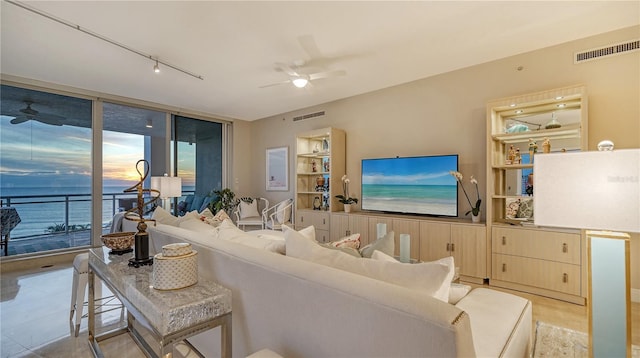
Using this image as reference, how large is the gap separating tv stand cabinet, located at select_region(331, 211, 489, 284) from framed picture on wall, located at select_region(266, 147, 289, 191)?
2437 mm

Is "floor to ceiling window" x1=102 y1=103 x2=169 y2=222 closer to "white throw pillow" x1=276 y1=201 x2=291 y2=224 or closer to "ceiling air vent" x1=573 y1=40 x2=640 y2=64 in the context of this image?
"white throw pillow" x1=276 y1=201 x2=291 y2=224

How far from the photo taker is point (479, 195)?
3600mm

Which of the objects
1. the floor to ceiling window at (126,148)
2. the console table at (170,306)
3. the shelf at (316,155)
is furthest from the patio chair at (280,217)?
the console table at (170,306)

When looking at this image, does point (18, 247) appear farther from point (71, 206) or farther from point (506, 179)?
point (506, 179)

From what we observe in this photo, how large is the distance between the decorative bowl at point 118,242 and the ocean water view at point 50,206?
8.11 ft

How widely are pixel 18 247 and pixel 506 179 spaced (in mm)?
6785

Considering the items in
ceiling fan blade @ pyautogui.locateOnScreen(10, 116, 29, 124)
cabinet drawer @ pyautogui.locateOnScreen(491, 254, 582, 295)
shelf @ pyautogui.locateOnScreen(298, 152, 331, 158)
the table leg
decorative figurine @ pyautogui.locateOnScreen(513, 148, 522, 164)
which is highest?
ceiling fan blade @ pyautogui.locateOnScreen(10, 116, 29, 124)

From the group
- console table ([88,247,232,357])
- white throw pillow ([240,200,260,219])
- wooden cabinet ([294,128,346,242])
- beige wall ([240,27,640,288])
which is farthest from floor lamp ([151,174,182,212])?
beige wall ([240,27,640,288])

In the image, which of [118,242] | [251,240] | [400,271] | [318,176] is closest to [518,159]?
[400,271]

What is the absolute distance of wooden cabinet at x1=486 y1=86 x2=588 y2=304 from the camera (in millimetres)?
2758

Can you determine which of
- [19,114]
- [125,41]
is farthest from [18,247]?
[125,41]

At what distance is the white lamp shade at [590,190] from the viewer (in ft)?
3.77

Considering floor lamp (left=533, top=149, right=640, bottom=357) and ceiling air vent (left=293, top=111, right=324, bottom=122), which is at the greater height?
ceiling air vent (left=293, top=111, right=324, bottom=122)

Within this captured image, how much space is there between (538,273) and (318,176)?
372 cm
